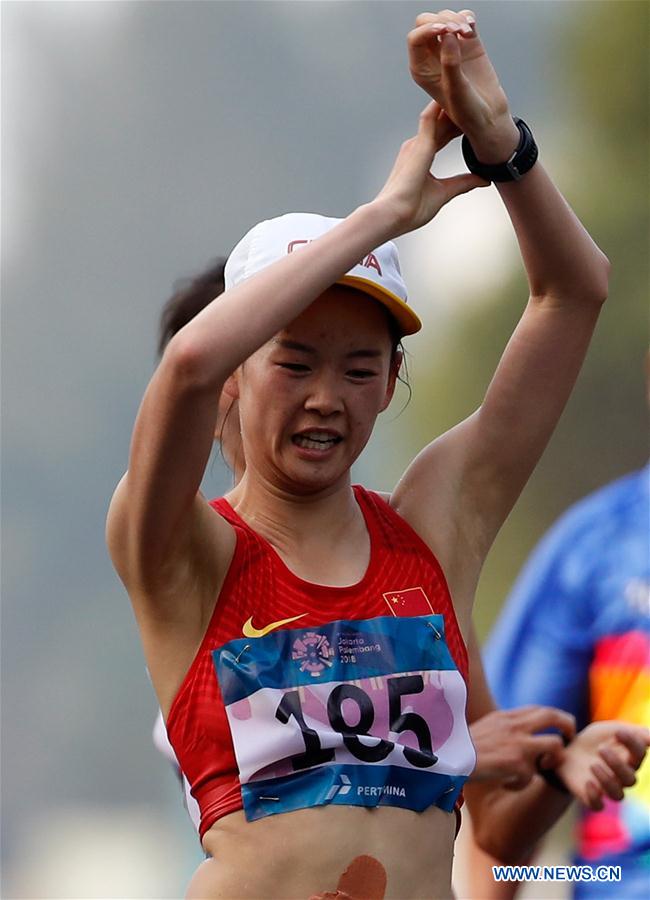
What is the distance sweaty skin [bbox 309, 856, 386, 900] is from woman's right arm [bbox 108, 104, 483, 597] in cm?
44

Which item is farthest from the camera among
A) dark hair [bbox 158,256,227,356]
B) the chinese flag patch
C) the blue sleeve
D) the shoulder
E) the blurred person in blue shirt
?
the shoulder

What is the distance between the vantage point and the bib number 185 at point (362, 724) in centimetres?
182

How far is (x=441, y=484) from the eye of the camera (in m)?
2.12

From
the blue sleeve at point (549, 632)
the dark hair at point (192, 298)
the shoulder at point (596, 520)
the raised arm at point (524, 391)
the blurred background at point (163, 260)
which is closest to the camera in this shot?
the raised arm at point (524, 391)

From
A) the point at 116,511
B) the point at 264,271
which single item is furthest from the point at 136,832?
the point at 264,271

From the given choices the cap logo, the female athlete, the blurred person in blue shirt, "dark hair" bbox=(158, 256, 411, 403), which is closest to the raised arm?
the female athlete

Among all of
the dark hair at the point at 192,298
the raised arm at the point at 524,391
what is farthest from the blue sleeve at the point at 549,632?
the raised arm at the point at 524,391

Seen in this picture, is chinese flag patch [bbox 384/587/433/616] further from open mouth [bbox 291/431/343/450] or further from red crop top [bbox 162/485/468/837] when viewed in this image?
open mouth [bbox 291/431/343/450]

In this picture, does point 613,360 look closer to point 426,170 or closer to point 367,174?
point 367,174

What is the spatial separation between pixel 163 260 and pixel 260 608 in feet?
7.09

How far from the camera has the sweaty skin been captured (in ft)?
5.98

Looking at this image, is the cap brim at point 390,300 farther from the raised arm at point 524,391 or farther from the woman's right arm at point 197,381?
the raised arm at point 524,391

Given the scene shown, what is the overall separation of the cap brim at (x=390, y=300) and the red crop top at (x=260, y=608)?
0.29 metres

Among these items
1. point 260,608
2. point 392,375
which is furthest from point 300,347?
point 260,608
